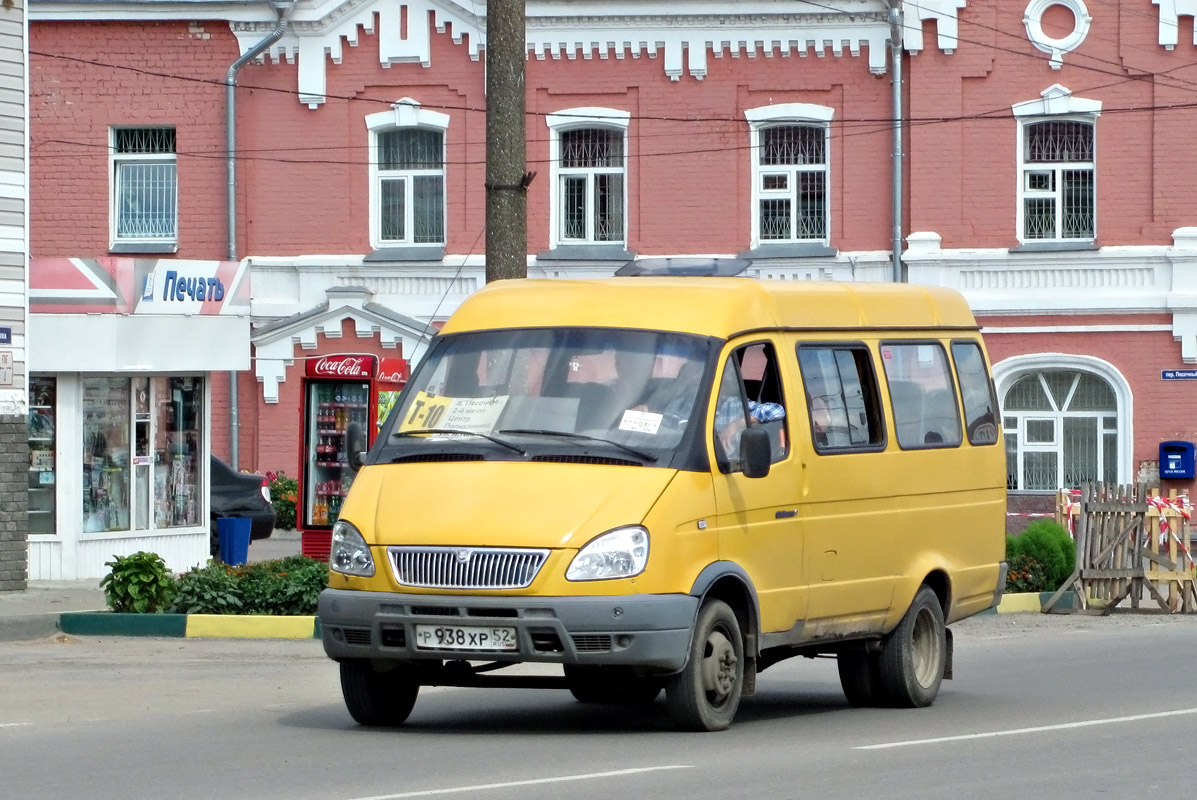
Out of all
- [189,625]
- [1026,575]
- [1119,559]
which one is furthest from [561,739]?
[1026,575]

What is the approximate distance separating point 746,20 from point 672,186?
2689mm

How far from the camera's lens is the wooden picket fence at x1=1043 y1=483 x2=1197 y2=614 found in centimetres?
2044

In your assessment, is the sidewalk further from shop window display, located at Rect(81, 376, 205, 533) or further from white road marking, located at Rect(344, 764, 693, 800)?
white road marking, located at Rect(344, 764, 693, 800)

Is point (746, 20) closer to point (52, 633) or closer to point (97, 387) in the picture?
point (97, 387)

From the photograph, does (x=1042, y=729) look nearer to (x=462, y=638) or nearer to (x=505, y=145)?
(x=462, y=638)

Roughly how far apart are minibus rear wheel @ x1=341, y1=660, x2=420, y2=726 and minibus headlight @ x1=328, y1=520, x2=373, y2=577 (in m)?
0.56

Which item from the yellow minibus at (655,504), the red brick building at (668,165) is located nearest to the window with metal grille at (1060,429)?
the red brick building at (668,165)

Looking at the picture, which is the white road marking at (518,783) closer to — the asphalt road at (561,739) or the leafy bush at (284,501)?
the asphalt road at (561,739)

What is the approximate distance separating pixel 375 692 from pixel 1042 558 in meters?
11.6

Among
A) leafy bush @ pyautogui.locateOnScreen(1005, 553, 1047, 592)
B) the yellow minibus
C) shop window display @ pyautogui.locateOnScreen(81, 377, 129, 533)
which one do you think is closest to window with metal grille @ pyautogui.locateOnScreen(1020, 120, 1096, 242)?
leafy bush @ pyautogui.locateOnScreen(1005, 553, 1047, 592)

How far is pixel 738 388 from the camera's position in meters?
11.2

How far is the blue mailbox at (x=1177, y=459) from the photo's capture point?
3022 centimetres

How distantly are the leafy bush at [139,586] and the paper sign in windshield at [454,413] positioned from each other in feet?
22.6

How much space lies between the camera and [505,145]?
1593cm
